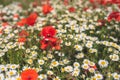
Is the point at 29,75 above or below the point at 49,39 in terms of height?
below

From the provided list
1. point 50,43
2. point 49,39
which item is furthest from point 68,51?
point 49,39

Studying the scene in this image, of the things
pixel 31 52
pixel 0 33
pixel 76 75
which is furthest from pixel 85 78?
pixel 0 33

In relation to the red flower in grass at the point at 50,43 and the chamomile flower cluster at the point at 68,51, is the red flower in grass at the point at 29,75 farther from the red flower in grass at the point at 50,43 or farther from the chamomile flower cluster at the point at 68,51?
the red flower in grass at the point at 50,43

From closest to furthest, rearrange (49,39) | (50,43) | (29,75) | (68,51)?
(29,75) → (49,39) → (50,43) → (68,51)

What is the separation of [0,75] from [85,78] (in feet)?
3.25

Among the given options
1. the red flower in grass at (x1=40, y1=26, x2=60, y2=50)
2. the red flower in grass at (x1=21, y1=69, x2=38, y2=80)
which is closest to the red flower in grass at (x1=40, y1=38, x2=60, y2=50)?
the red flower in grass at (x1=40, y1=26, x2=60, y2=50)

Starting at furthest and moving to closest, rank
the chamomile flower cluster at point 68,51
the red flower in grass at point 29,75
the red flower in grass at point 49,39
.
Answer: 1. the red flower in grass at point 49,39
2. the chamomile flower cluster at point 68,51
3. the red flower in grass at point 29,75

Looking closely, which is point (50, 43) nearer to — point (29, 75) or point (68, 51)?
point (68, 51)

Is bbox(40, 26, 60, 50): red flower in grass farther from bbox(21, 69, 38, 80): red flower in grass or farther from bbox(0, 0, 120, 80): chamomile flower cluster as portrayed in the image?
bbox(21, 69, 38, 80): red flower in grass

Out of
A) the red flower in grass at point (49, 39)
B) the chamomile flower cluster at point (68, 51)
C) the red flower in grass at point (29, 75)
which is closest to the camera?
the red flower in grass at point (29, 75)

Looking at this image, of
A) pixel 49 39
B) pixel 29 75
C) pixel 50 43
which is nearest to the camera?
pixel 29 75

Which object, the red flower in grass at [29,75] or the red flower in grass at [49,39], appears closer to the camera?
the red flower in grass at [29,75]

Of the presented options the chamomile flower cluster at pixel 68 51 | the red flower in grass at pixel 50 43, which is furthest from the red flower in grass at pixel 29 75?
the red flower in grass at pixel 50 43

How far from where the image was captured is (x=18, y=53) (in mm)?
4551
